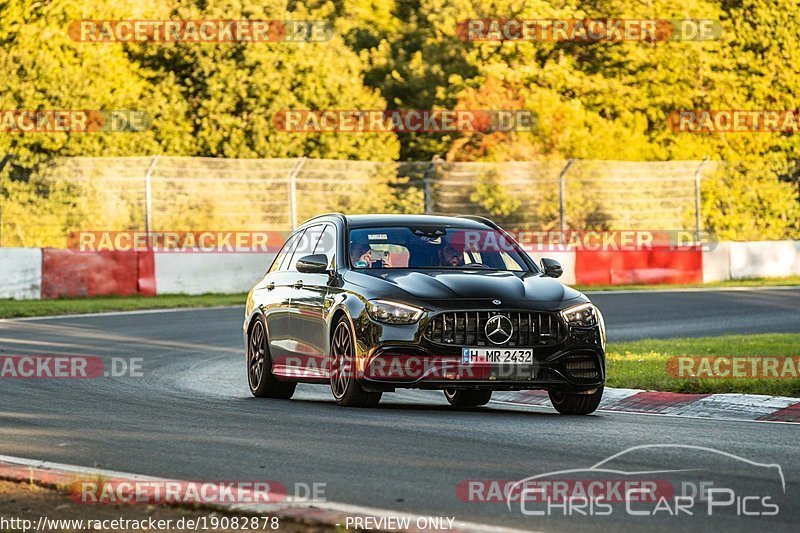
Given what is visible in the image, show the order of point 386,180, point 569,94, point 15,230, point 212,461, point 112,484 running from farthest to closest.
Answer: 1. point 569,94
2. point 386,180
3. point 15,230
4. point 212,461
5. point 112,484

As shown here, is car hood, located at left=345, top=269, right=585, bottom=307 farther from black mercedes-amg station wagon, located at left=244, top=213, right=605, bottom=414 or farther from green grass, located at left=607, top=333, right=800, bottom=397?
green grass, located at left=607, top=333, right=800, bottom=397

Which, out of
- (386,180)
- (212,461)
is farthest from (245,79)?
(212,461)

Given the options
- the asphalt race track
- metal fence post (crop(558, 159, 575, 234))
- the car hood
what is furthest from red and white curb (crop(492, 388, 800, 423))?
metal fence post (crop(558, 159, 575, 234))

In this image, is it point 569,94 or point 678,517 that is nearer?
point 678,517

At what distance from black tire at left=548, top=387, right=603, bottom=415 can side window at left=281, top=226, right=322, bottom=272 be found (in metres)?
2.76

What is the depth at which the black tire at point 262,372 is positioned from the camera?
13.9m

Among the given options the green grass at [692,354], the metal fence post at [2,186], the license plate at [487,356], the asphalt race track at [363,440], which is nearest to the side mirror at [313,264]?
the asphalt race track at [363,440]

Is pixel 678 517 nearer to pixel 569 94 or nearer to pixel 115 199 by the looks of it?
pixel 115 199

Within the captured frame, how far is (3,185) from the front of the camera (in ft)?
102

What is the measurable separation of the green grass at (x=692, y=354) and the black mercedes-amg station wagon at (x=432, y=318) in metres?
1.65

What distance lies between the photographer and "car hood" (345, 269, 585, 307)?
38.7 ft

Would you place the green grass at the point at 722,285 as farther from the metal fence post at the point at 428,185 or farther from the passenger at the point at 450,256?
the passenger at the point at 450,256

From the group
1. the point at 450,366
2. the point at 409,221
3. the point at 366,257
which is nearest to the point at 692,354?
the point at 409,221

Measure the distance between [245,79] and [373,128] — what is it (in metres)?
4.10
